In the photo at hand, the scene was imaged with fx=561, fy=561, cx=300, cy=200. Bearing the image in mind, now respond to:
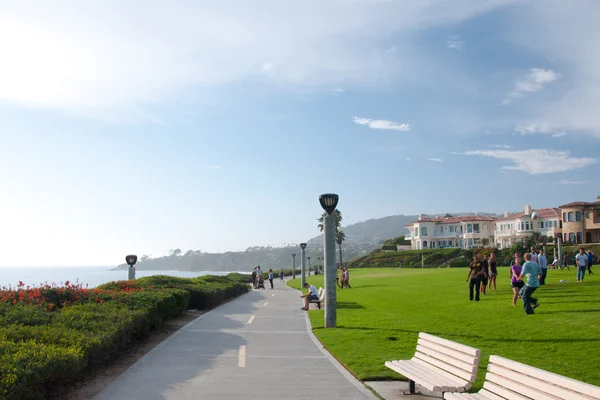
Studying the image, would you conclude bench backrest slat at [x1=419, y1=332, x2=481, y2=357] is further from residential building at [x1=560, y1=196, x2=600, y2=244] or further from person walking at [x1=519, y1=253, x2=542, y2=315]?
residential building at [x1=560, y1=196, x2=600, y2=244]

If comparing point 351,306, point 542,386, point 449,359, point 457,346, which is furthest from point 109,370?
point 351,306

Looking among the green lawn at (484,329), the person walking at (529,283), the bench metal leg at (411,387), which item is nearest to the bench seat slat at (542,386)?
the bench metal leg at (411,387)

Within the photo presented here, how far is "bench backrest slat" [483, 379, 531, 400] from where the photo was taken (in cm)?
574

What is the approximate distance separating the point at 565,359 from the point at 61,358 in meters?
8.65

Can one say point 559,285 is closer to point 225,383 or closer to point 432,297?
point 432,297

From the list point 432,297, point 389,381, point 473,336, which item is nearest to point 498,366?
point 389,381

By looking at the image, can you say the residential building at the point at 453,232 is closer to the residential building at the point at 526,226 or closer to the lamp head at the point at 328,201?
the residential building at the point at 526,226

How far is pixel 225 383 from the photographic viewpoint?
28.1ft

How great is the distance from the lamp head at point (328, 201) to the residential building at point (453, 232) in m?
85.2

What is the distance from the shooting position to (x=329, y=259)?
51.9 ft

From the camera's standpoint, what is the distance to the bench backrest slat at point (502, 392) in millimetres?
5738

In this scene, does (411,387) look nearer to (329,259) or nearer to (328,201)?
(329,259)

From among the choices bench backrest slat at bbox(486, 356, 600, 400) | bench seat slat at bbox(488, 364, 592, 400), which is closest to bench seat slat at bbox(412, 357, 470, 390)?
bench seat slat at bbox(488, 364, 592, 400)

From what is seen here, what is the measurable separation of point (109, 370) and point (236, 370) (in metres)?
2.26
